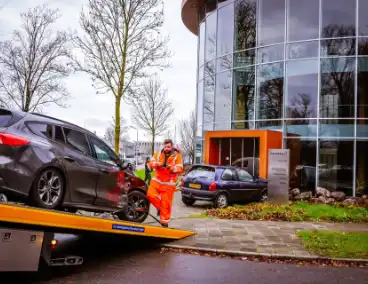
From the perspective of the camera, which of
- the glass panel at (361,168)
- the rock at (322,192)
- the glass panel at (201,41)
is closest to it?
the rock at (322,192)

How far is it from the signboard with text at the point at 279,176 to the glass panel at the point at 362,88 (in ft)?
15.6

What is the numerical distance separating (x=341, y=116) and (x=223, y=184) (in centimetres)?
675

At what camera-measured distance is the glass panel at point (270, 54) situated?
61.4ft

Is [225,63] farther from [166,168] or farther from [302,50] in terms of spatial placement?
[166,168]

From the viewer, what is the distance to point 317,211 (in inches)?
469

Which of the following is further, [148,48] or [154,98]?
[154,98]

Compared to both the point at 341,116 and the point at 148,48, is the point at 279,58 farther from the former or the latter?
the point at 148,48

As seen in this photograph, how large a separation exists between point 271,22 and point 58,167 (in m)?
16.0

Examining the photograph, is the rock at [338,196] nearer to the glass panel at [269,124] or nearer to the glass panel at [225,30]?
the glass panel at [269,124]

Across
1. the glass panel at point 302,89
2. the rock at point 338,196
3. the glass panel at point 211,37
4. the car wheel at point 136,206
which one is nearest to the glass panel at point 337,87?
the glass panel at point 302,89

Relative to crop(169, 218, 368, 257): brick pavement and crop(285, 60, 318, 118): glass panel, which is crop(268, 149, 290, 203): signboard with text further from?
crop(285, 60, 318, 118): glass panel

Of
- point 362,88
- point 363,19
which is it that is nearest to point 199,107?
point 362,88

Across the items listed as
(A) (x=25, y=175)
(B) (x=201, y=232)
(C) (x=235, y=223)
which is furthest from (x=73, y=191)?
(C) (x=235, y=223)

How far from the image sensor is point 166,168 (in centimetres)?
782
